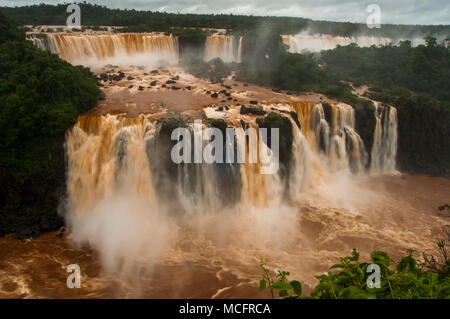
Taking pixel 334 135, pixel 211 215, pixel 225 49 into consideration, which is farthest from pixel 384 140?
pixel 225 49

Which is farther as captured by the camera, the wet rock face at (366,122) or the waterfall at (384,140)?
the waterfall at (384,140)

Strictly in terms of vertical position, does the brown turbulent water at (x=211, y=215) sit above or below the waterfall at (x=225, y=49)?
below

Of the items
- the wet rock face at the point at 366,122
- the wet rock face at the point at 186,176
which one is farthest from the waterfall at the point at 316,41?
the wet rock face at the point at 186,176

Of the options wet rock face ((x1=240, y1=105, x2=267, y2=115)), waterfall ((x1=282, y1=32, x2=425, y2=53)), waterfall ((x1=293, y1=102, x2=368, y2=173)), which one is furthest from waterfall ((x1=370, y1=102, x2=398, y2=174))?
waterfall ((x1=282, y1=32, x2=425, y2=53))

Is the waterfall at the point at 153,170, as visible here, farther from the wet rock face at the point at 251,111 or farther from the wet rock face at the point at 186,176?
the wet rock face at the point at 251,111

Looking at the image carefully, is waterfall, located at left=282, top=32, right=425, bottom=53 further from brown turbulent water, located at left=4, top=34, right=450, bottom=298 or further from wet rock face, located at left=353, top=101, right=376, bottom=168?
brown turbulent water, located at left=4, top=34, right=450, bottom=298

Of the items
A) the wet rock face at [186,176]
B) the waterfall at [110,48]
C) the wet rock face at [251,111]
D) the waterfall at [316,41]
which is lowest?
the wet rock face at [186,176]

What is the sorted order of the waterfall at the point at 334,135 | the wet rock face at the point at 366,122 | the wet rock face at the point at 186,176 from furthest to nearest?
the wet rock face at the point at 366,122
the waterfall at the point at 334,135
the wet rock face at the point at 186,176

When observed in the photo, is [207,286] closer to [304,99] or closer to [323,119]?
[323,119]
